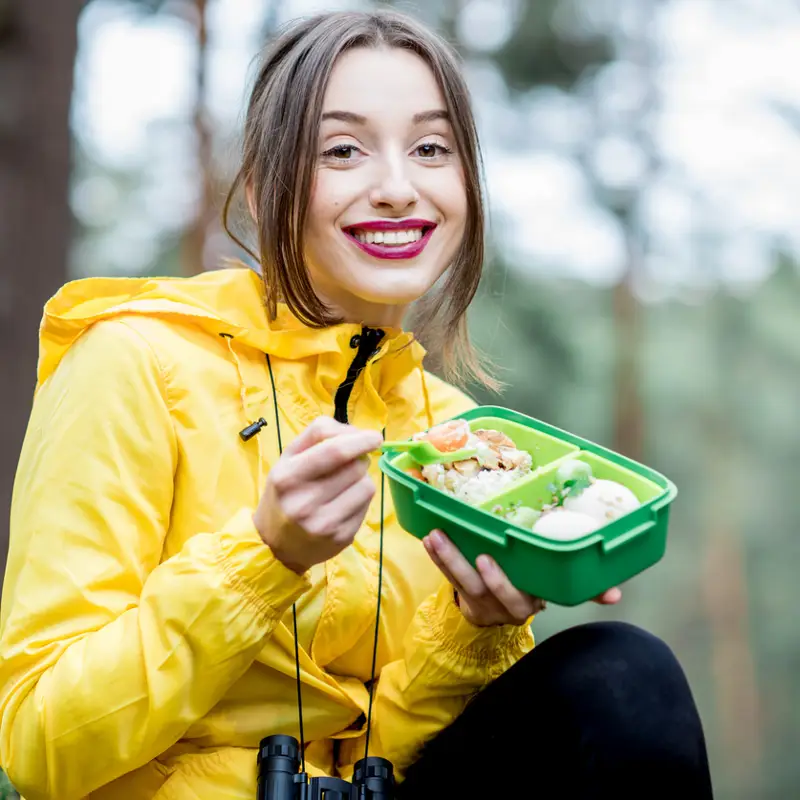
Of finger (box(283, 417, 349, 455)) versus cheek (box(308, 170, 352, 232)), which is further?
cheek (box(308, 170, 352, 232))

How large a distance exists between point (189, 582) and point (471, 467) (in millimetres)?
444

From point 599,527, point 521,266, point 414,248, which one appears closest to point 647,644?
point 599,527

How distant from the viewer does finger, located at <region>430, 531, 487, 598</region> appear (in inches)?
57.9

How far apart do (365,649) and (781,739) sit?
40.5ft

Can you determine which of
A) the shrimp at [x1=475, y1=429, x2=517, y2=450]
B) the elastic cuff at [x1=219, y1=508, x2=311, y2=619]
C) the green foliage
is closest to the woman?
the elastic cuff at [x1=219, y1=508, x2=311, y2=619]

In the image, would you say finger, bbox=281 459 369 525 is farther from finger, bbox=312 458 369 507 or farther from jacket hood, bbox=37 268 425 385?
jacket hood, bbox=37 268 425 385

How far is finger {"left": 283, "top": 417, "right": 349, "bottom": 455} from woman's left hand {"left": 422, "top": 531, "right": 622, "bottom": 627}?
235mm

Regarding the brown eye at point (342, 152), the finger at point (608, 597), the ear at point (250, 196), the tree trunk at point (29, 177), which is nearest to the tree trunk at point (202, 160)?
the tree trunk at point (29, 177)

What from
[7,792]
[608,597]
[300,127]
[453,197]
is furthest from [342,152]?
[7,792]

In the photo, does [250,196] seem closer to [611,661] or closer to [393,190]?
[393,190]

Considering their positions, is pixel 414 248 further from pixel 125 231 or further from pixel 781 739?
pixel 781 739

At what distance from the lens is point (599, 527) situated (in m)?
1.37

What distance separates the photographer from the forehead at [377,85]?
1755mm

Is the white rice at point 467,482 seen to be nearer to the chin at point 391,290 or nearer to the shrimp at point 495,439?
the shrimp at point 495,439
